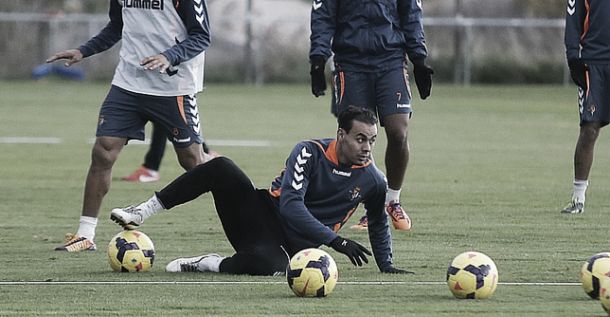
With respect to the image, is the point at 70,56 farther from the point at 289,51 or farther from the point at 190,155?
the point at 289,51

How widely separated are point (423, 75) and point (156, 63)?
2.66 metres

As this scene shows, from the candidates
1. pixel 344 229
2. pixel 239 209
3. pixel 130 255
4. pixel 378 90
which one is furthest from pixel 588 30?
pixel 130 255

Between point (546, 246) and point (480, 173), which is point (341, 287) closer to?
point (546, 246)

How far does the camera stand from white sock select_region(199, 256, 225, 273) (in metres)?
9.05

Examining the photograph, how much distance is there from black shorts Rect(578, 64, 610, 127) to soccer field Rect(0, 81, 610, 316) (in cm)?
92

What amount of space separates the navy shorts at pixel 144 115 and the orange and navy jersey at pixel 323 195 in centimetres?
155

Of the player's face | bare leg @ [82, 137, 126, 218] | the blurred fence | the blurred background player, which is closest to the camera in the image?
the player's face

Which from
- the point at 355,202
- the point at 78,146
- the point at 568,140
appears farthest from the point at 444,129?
the point at 355,202

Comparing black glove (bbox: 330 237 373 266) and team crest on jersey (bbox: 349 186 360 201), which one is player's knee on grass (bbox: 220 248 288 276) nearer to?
team crest on jersey (bbox: 349 186 360 201)

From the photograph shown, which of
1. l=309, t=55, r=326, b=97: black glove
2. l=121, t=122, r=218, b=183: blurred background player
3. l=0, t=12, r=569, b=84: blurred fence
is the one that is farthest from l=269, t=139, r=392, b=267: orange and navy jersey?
l=0, t=12, r=569, b=84: blurred fence

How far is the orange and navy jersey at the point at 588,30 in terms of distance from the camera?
12.4 meters

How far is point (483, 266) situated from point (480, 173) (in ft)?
29.6

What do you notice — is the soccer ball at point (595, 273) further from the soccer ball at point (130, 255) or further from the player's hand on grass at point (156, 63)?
the player's hand on grass at point (156, 63)

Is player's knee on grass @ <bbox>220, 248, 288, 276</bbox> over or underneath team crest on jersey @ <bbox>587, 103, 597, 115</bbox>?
underneath
